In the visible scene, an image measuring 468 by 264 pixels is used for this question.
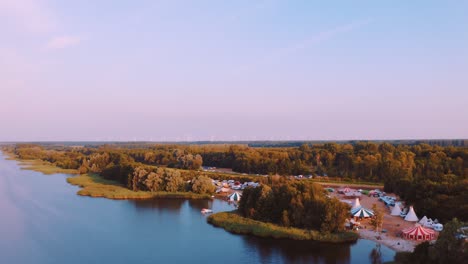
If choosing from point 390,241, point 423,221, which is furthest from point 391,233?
point 423,221

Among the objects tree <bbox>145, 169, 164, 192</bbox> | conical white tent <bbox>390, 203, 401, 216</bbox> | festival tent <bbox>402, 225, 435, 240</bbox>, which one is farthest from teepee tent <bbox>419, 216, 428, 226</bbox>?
tree <bbox>145, 169, 164, 192</bbox>

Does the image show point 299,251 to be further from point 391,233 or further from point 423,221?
point 423,221

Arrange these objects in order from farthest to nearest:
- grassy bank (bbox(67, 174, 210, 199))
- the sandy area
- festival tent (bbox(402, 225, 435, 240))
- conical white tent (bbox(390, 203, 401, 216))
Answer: grassy bank (bbox(67, 174, 210, 199)), conical white tent (bbox(390, 203, 401, 216)), festival tent (bbox(402, 225, 435, 240)), the sandy area

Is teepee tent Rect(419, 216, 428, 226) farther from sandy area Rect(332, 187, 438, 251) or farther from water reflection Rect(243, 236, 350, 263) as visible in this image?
water reflection Rect(243, 236, 350, 263)

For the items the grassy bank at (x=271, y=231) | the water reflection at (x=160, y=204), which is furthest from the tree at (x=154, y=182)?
the grassy bank at (x=271, y=231)

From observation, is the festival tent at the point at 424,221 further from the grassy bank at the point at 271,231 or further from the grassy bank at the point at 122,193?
the grassy bank at the point at 122,193

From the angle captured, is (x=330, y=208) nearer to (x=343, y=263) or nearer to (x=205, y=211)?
(x=343, y=263)
